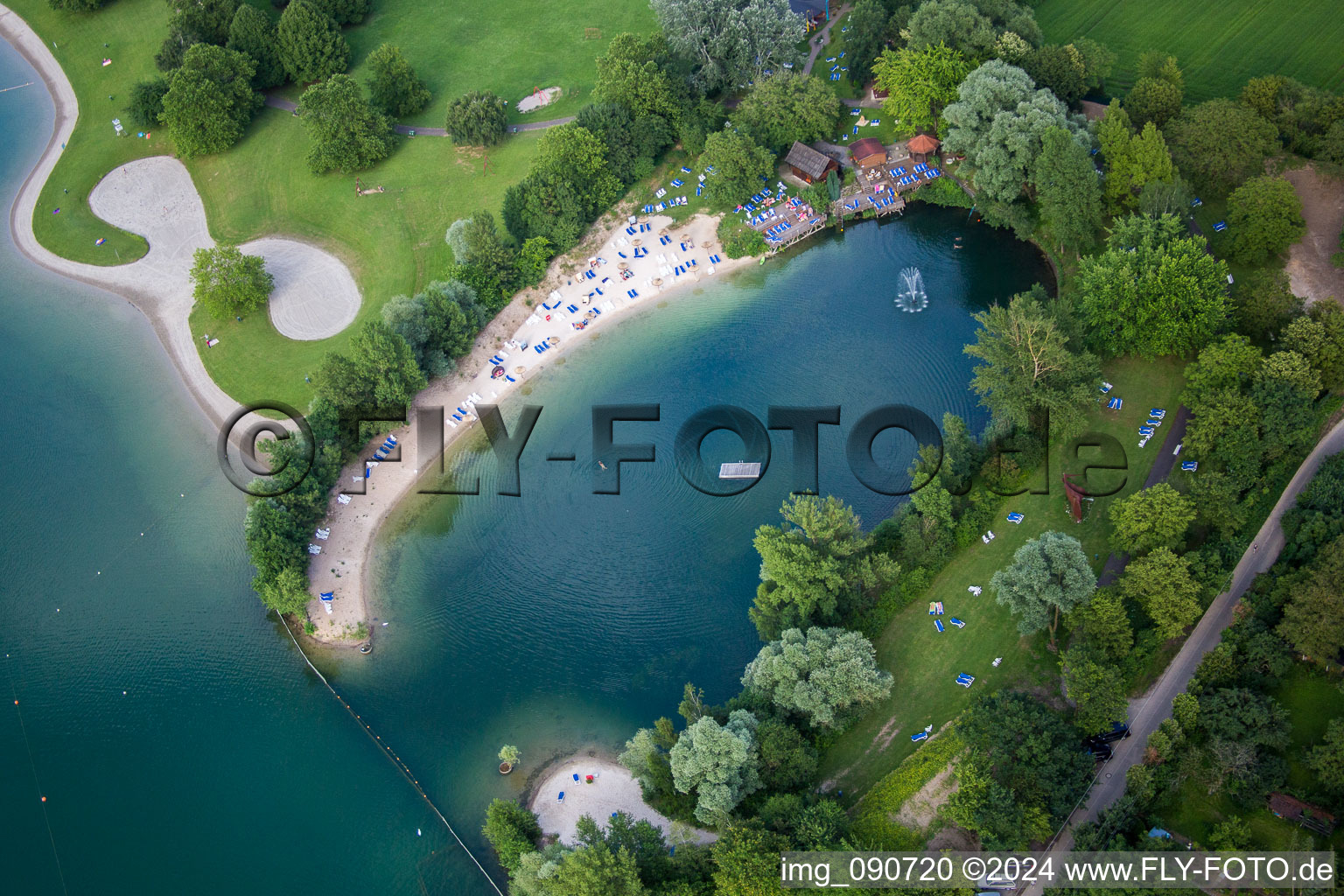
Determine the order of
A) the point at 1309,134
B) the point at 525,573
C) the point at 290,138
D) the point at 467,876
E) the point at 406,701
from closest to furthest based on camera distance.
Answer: the point at 467,876 → the point at 406,701 → the point at 525,573 → the point at 1309,134 → the point at 290,138

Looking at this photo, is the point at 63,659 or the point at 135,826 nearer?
the point at 135,826

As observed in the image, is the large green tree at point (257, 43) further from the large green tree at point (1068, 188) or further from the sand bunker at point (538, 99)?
the large green tree at point (1068, 188)

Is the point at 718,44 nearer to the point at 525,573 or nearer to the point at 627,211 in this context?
the point at 627,211

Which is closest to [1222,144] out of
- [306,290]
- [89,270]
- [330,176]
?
[306,290]

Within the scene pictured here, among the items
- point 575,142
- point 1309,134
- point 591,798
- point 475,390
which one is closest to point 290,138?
point 575,142

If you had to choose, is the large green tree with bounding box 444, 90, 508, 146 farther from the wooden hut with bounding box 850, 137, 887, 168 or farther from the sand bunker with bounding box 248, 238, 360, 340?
the wooden hut with bounding box 850, 137, 887, 168

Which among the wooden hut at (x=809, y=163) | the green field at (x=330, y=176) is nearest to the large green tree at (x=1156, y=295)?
the wooden hut at (x=809, y=163)

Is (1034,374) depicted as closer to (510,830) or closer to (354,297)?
(510,830)
